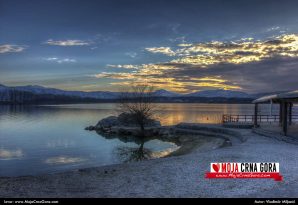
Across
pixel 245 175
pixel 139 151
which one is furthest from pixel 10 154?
pixel 245 175

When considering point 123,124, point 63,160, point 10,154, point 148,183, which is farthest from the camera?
point 123,124

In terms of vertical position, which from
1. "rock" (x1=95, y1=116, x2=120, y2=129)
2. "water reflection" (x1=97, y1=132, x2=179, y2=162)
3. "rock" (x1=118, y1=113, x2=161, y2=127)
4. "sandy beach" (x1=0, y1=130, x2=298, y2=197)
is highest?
"sandy beach" (x1=0, y1=130, x2=298, y2=197)

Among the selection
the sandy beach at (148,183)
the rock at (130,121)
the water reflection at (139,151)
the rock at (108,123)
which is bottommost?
the water reflection at (139,151)

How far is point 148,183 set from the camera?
11.5 metres

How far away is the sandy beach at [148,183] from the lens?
10.3 metres

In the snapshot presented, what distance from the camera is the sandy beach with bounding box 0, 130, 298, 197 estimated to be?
33.7 feet

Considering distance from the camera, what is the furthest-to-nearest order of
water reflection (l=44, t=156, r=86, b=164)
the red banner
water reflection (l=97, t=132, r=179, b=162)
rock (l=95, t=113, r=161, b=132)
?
rock (l=95, t=113, r=161, b=132)
water reflection (l=97, t=132, r=179, b=162)
water reflection (l=44, t=156, r=86, b=164)
the red banner

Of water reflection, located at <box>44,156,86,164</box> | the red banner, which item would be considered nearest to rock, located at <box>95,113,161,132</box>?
water reflection, located at <box>44,156,86,164</box>

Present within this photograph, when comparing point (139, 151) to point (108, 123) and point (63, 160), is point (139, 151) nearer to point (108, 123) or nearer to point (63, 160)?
point (63, 160)

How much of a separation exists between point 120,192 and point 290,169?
7598mm

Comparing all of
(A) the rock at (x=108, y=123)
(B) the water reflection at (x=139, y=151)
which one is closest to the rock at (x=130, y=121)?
(A) the rock at (x=108, y=123)

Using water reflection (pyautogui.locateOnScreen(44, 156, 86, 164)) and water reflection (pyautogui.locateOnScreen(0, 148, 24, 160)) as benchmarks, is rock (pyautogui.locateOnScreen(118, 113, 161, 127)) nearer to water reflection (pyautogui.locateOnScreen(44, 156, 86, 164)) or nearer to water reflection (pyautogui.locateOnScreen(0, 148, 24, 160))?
water reflection (pyautogui.locateOnScreen(0, 148, 24, 160))

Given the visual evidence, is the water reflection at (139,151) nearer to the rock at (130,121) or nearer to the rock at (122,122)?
the rock at (130,121)
